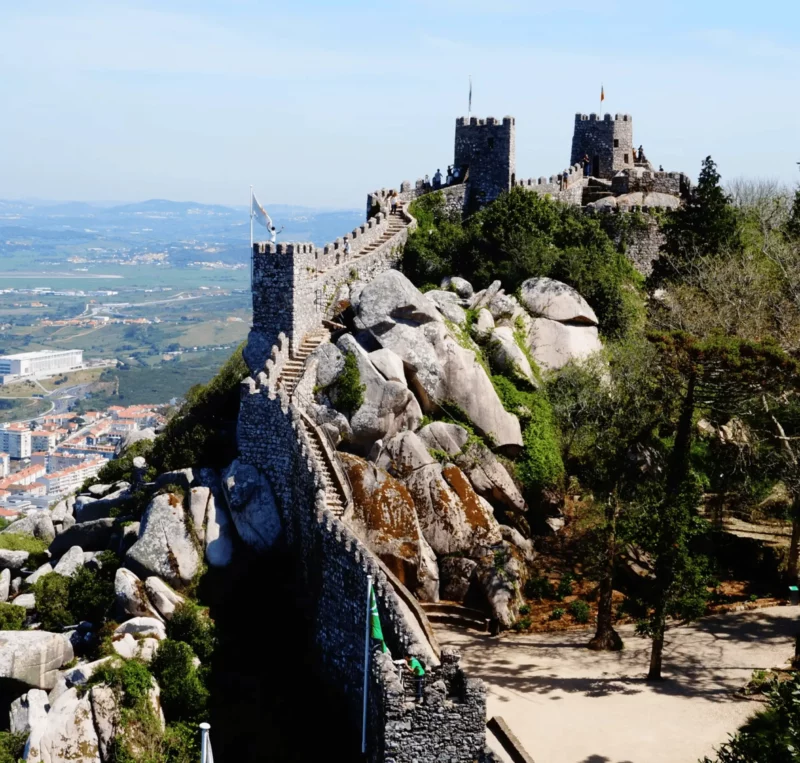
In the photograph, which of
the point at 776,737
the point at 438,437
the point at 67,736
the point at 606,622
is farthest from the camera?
the point at 438,437

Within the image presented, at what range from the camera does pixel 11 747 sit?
87.2 ft

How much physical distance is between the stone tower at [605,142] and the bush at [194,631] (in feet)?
100

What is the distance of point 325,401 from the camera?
33188mm

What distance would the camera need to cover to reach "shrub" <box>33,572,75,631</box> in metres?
31.6

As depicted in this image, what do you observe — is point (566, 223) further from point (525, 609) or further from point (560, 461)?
point (525, 609)

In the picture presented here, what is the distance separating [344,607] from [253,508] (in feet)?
19.9

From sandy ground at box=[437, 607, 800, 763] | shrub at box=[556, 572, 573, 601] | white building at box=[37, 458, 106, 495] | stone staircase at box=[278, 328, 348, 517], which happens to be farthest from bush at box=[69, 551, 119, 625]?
white building at box=[37, 458, 106, 495]

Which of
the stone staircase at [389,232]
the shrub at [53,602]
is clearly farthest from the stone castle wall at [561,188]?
the shrub at [53,602]

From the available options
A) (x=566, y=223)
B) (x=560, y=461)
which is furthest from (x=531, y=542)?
(x=566, y=223)

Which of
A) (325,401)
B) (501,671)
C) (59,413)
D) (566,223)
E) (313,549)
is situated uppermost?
(566,223)

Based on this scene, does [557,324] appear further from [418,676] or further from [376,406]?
[418,676]

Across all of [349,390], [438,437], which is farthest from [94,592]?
[438,437]

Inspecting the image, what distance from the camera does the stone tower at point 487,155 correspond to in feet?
149

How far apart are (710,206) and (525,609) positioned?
63.2 ft
